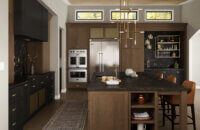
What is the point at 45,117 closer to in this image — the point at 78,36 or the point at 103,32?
the point at 78,36

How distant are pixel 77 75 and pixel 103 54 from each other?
133cm

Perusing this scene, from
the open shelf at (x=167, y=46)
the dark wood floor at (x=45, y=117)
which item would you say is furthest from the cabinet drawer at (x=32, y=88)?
the open shelf at (x=167, y=46)

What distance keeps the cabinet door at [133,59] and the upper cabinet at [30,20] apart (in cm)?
361

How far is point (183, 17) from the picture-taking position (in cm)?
799

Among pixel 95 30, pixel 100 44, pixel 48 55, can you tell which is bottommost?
pixel 48 55

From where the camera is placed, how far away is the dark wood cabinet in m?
3.09

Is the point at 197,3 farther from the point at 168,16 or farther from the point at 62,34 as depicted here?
the point at 62,34

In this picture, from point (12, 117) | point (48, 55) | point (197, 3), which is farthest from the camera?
point (197, 3)

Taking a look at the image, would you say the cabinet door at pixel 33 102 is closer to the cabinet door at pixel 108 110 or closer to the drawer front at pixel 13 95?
the drawer front at pixel 13 95

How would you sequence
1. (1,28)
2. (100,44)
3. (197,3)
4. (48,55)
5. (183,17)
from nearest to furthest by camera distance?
(1,28) < (48,55) < (197,3) < (100,44) < (183,17)

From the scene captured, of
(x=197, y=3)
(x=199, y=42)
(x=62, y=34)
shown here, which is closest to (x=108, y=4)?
(x=62, y=34)

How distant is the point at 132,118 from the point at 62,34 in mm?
5250

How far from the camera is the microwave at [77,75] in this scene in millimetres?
7516

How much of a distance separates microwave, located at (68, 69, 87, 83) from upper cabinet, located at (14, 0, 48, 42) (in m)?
2.71
